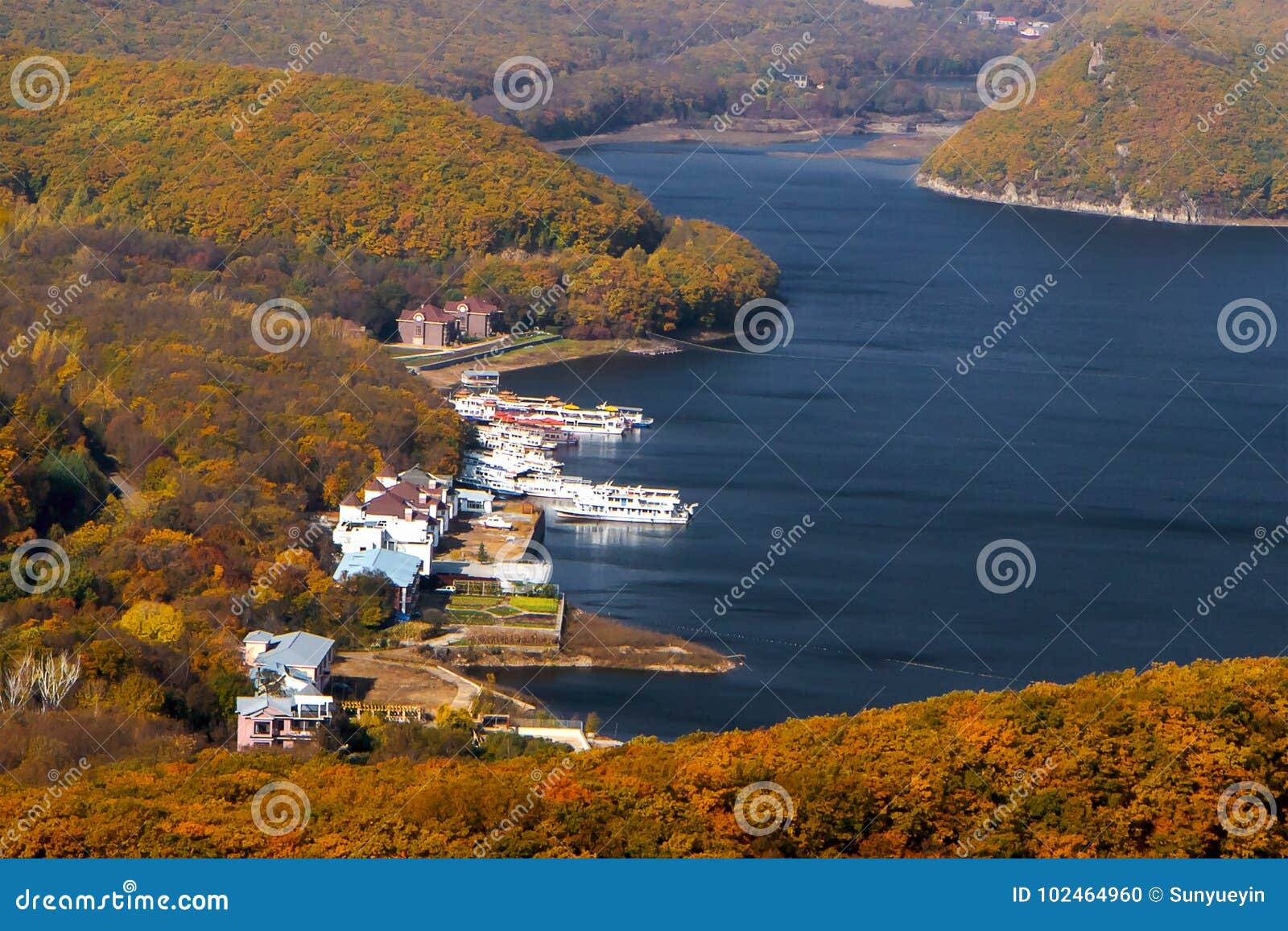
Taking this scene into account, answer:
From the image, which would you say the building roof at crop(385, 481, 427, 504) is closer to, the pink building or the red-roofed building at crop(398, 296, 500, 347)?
the pink building

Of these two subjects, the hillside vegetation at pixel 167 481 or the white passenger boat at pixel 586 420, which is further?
Answer: the white passenger boat at pixel 586 420

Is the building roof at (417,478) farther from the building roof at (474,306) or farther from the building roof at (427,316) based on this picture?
the building roof at (474,306)

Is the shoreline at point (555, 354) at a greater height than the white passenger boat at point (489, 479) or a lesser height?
greater

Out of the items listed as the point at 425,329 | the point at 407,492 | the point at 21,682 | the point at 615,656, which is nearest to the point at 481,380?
the point at 425,329

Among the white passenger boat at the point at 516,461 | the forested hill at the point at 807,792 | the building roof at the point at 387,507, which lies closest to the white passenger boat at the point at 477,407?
the white passenger boat at the point at 516,461

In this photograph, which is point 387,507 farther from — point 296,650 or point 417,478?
point 296,650

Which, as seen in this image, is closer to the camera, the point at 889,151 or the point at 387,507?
the point at 387,507

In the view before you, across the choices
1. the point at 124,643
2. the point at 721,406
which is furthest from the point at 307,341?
the point at 124,643
